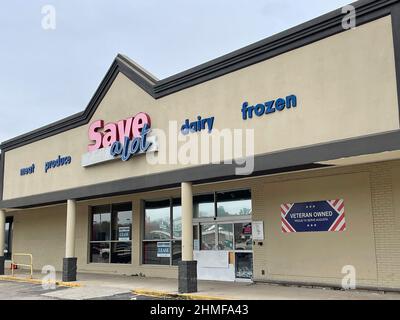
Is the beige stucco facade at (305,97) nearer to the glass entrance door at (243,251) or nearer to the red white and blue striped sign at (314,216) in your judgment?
the red white and blue striped sign at (314,216)

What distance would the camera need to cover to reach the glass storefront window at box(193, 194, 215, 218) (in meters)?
17.3

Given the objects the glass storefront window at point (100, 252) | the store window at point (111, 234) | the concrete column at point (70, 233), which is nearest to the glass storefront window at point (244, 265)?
the store window at point (111, 234)

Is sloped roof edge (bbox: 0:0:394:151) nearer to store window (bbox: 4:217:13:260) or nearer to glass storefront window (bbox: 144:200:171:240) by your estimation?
glass storefront window (bbox: 144:200:171:240)

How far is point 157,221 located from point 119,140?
405 cm

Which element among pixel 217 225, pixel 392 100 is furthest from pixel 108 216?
pixel 392 100

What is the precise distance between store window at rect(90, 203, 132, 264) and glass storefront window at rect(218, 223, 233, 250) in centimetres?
504

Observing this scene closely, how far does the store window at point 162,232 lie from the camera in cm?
1828

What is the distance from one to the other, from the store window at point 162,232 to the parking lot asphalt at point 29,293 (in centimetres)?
394

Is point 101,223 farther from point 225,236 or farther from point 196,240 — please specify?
point 225,236

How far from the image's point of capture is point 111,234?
21312 millimetres

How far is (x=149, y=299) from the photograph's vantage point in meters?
13.0

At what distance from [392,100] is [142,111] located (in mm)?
8866

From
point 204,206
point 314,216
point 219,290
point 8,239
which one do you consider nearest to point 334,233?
point 314,216

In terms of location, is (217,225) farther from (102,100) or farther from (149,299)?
(102,100)
